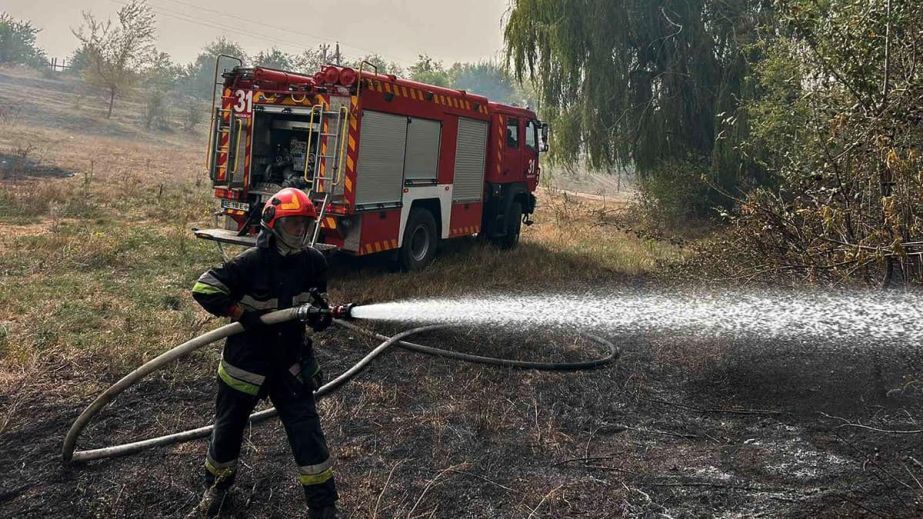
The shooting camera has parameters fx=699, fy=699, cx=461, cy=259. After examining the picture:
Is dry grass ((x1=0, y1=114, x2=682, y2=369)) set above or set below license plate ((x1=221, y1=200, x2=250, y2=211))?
below

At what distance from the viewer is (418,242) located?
9.56 m

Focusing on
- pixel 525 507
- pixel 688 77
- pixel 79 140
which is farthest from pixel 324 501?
pixel 79 140

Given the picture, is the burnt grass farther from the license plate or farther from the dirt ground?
the license plate

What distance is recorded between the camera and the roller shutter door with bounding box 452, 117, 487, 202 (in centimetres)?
998

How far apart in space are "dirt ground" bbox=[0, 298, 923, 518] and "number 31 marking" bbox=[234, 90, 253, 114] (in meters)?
3.56

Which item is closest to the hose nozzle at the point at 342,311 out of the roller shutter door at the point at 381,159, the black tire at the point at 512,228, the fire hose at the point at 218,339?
the fire hose at the point at 218,339

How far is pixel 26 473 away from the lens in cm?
370

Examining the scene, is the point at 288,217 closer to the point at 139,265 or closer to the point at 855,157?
the point at 855,157

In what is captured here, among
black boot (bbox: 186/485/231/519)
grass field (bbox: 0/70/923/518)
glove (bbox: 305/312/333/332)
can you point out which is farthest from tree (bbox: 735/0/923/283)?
black boot (bbox: 186/485/231/519)

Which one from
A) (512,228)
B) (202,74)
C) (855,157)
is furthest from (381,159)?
(202,74)

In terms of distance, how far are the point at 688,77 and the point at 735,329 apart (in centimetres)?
990

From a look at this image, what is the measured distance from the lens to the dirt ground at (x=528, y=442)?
363cm

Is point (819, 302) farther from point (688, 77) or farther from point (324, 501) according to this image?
point (688, 77)

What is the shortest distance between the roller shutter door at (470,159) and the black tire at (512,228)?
119cm
